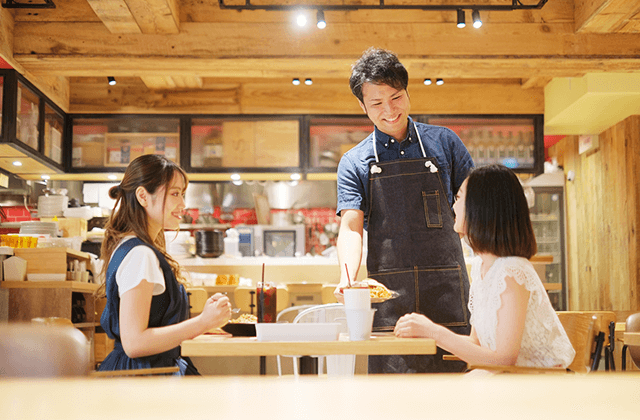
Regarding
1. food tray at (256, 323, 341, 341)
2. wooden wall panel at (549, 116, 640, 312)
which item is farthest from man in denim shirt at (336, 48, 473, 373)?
wooden wall panel at (549, 116, 640, 312)

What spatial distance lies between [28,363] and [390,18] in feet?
14.7

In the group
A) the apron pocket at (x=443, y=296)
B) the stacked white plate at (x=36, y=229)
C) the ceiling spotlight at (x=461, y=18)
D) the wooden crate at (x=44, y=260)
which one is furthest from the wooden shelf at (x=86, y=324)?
the ceiling spotlight at (x=461, y=18)

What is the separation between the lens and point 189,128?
6730 mm

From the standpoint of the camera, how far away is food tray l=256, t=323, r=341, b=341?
1.58m

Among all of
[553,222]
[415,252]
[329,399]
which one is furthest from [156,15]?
[553,222]

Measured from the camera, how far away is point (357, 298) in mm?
1651

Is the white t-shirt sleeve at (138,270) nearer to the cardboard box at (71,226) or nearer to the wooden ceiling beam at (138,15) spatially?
the wooden ceiling beam at (138,15)

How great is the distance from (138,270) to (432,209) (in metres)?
1.15

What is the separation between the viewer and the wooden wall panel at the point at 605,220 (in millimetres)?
6938

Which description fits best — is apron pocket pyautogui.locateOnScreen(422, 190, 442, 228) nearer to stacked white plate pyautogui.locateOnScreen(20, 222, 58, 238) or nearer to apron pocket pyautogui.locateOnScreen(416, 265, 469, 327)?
apron pocket pyautogui.locateOnScreen(416, 265, 469, 327)

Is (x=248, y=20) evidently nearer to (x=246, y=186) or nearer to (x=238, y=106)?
(x=238, y=106)

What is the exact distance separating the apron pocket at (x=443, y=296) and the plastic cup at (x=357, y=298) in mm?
692

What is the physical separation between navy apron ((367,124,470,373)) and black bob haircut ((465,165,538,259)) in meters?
0.52

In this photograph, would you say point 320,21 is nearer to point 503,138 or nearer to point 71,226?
point 503,138
